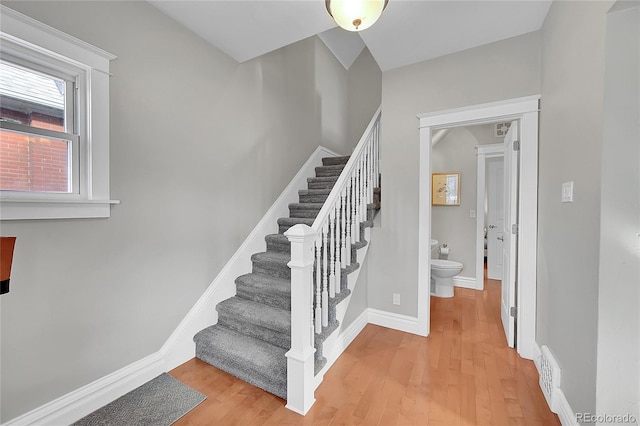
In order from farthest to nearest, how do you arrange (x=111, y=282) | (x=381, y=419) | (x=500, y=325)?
1. (x=500, y=325)
2. (x=111, y=282)
3. (x=381, y=419)

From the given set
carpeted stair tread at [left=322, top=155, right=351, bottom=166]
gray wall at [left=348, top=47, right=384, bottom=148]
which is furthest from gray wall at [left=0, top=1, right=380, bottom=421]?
gray wall at [left=348, top=47, right=384, bottom=148]

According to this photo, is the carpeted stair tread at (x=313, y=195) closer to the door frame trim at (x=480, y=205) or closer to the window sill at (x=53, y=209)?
the window sill at (x=53, y=209)

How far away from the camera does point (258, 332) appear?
203 centimetres

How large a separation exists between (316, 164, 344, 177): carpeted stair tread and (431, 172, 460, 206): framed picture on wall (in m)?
1.70

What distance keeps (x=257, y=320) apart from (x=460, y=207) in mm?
3505

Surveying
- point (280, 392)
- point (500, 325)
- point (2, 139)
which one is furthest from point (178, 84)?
point (500, 325)

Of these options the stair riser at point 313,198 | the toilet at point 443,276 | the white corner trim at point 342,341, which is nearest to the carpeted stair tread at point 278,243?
the stair riser at point 313,198

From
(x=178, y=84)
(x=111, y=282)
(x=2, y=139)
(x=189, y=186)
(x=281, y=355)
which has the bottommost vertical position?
(x=281, y=355)

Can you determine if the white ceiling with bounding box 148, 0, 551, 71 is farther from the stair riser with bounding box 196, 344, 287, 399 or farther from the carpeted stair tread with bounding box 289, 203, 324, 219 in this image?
the stair riser with bounding box 196, 344, 287, 399

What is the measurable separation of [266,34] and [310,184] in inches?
71.0

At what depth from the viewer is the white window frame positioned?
1292 mm

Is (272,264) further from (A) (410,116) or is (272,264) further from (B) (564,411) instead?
(B) (564,411)

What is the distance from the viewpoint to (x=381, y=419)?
1516mm

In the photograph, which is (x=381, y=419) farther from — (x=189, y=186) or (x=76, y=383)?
(x=189, y=186)
